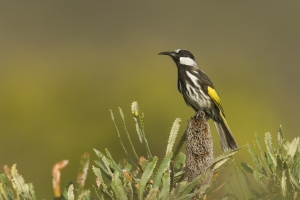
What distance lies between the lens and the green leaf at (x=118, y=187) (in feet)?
2.35

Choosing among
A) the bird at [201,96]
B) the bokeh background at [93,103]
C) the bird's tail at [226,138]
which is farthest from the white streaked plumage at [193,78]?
the bokeh background at [93,103]

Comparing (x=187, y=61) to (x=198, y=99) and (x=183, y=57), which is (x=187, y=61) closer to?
(x=183, y=57)

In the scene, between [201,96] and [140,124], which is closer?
[140,124]

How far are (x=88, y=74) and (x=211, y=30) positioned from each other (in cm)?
1895

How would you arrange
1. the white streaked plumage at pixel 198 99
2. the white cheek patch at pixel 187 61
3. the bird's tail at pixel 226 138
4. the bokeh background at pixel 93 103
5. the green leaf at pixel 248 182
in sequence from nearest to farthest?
the green leaf at pixel 248 182
the bird's tail at pixel 226 138
the white streaked plumage at pixel 198 99
the white cheek patch at pixel 187 61
the bokeh background at pixel 93 103

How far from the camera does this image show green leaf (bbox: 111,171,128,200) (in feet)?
2.35

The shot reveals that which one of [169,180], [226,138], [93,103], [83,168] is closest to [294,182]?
[169,180]

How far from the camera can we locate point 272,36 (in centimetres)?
2489

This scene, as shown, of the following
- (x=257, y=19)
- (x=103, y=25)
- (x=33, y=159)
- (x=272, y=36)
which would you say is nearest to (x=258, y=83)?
(x=33, y=159)

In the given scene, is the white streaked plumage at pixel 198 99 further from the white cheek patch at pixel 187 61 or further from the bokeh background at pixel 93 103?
the bokeh background at pixel 93 103

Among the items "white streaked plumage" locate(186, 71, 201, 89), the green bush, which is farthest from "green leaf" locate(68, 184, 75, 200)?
"white streaked plumage" locate(186, 71, 201, 89)

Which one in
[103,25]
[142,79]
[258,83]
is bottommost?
→ [258,83]

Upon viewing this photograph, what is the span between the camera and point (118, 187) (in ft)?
2.38

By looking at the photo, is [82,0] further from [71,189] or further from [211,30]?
[71,189]
